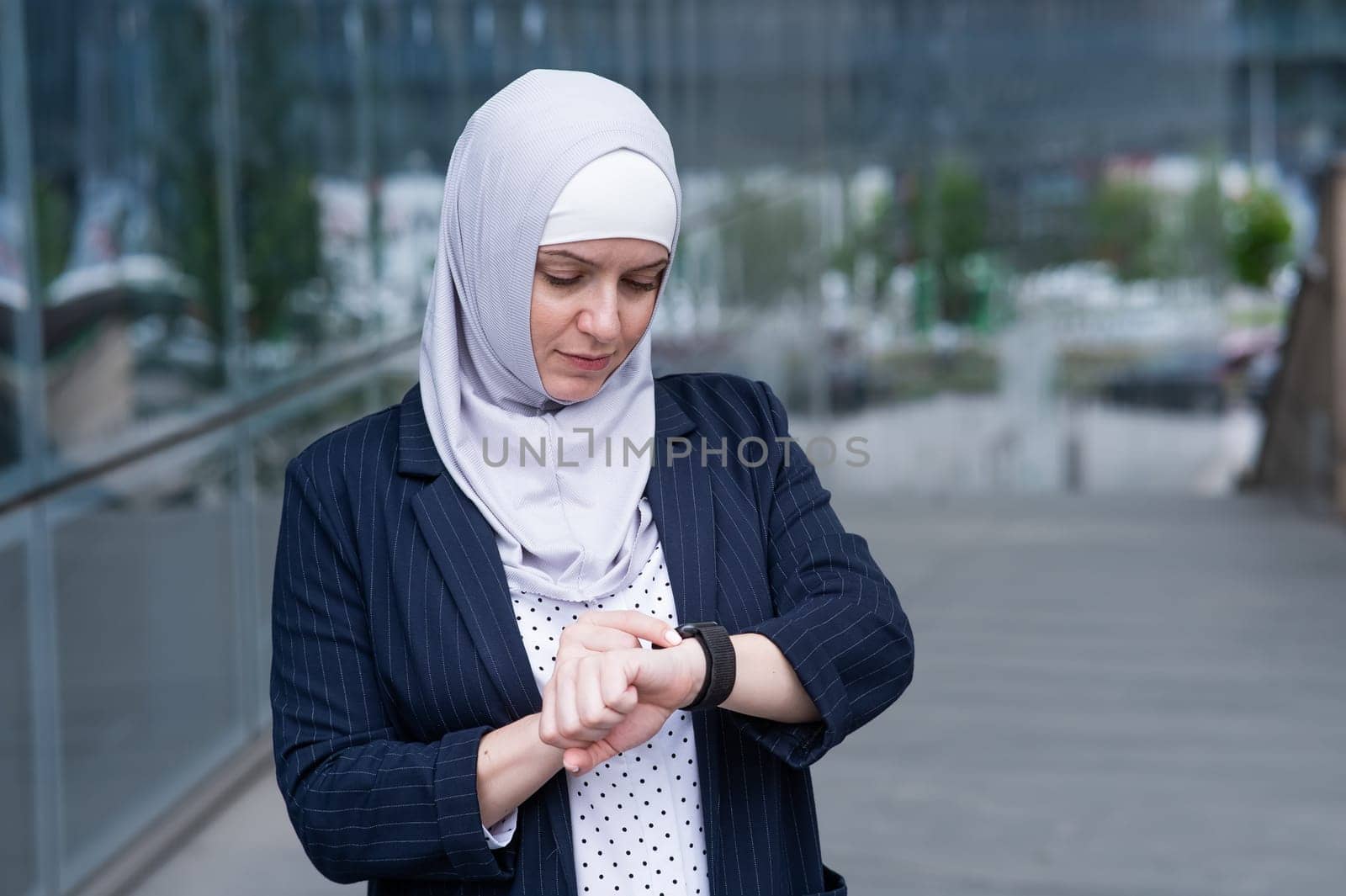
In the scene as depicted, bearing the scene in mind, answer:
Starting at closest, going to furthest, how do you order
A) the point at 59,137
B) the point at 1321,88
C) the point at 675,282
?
the point at 59,137 < the point at 675,282 < the point at 1321,88

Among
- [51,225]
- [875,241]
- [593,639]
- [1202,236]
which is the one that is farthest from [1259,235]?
[593,639]

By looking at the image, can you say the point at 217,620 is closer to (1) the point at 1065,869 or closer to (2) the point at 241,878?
(2) the point at 241,878

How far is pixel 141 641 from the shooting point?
3.50 meters

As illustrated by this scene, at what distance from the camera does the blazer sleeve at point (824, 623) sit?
4.28 feet

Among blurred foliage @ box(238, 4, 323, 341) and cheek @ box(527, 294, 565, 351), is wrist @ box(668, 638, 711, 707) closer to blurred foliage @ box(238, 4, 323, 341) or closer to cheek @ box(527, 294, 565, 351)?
cheek @ box(527, 294, 565, 351)

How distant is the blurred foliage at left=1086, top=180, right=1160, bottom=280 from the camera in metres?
14.4

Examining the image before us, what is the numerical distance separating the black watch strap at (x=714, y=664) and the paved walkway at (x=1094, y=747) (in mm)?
2254

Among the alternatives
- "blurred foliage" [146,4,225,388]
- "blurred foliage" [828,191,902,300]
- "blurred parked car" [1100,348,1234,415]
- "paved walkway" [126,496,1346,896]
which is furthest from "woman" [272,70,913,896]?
"blurred parked car" [1100,348,1234,415]

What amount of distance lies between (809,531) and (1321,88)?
16932 millimetres

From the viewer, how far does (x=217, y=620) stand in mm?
3957

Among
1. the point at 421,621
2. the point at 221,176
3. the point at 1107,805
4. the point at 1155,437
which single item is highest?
the point at 221,176

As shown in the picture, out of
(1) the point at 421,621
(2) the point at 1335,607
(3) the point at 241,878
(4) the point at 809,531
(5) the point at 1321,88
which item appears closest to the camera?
(1) the point at 421,621

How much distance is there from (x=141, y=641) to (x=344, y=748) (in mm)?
2388

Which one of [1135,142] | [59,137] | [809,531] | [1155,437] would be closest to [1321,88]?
[1135,142]
